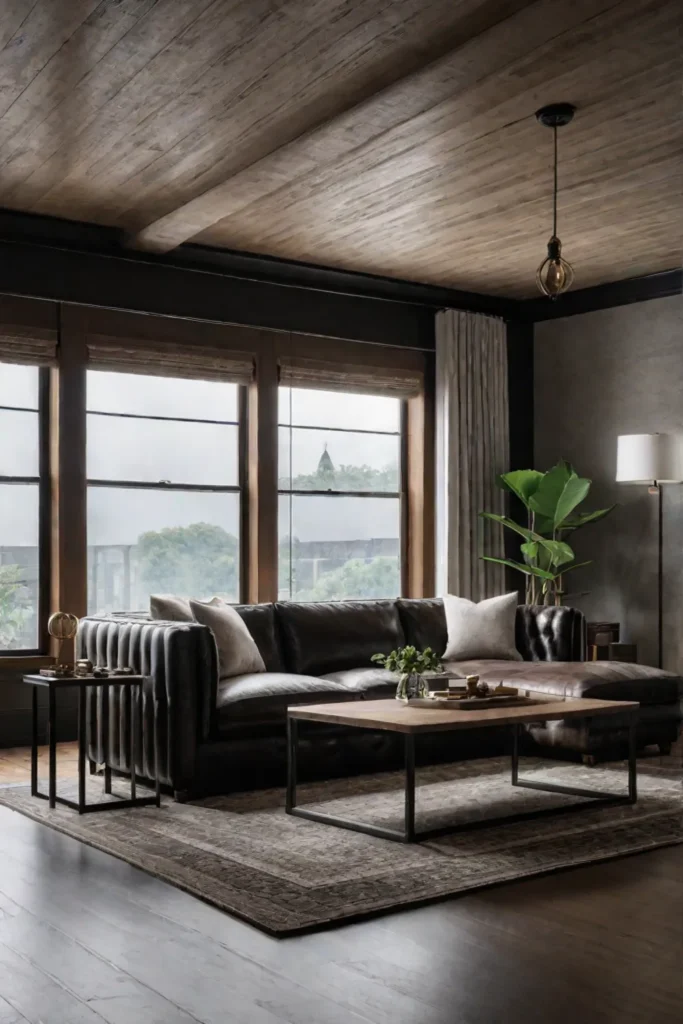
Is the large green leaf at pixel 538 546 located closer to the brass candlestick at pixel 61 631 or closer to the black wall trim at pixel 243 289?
the black wall trim at pixel 243 289

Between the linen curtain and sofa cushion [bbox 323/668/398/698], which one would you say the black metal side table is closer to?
sofa cushion [bbox 323/668/398/698]

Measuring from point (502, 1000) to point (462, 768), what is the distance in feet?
9.94

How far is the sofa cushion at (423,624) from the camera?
6.55 meters

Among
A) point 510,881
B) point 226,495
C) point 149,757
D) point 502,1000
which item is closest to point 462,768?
point 149,757

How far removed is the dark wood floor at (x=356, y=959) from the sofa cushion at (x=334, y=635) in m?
2.47

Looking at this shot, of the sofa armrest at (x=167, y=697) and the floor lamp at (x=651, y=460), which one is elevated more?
the floor lamp at (x=651, y=460)

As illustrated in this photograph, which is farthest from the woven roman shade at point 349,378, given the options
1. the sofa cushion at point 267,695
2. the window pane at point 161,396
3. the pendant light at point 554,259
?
the pendant light at point 554,259

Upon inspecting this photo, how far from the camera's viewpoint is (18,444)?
6500 millimetres

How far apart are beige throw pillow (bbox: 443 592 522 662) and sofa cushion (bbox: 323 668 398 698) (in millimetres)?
824

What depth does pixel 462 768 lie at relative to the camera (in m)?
5.57

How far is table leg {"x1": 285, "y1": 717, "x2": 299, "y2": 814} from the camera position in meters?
4.57

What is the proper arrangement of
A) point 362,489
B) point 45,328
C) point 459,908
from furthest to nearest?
point 362,489
point 45,328
point 459,908

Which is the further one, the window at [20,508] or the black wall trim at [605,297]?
the black wall trim at [605,297]

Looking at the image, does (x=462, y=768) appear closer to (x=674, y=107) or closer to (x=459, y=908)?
(x=459, y=908)
